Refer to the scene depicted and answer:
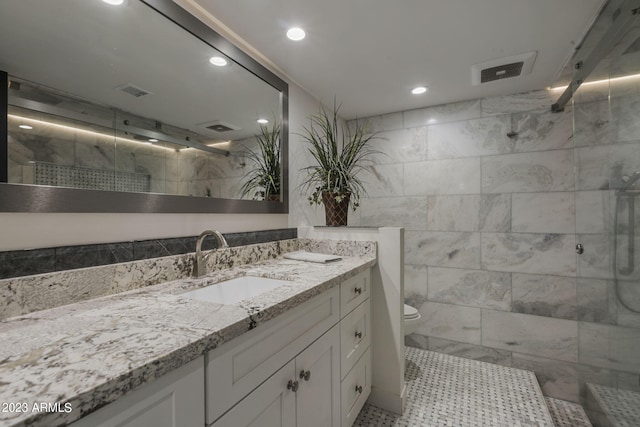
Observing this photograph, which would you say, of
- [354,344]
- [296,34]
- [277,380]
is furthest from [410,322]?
[296,34]

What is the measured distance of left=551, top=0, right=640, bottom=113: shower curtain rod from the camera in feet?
4.02

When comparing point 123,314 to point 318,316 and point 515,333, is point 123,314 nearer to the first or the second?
point 318,316

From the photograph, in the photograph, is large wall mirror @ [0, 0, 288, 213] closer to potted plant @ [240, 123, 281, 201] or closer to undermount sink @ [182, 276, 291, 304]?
potted plant @ [240, 123, 281, 201]

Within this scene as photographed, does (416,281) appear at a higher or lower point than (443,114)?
lower

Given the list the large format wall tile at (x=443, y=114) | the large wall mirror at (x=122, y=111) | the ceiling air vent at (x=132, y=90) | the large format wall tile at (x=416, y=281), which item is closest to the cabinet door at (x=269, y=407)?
the large wall mirror at (x=122, y=111)

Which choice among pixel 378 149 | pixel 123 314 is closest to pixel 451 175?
pixel 378 149

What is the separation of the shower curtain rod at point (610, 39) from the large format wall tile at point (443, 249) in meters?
1.24

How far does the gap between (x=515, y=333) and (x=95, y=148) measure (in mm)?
2901

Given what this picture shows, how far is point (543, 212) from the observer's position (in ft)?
7.14

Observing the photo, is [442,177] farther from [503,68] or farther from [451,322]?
[451,322]

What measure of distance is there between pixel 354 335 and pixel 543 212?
71.7 inches

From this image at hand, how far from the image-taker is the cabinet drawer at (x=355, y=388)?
1.37 meters

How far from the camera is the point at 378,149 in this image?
2826 millimetres

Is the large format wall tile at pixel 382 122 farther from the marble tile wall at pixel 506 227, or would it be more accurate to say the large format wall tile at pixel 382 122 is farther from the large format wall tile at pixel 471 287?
the large format wall tile at pixel 471 287
